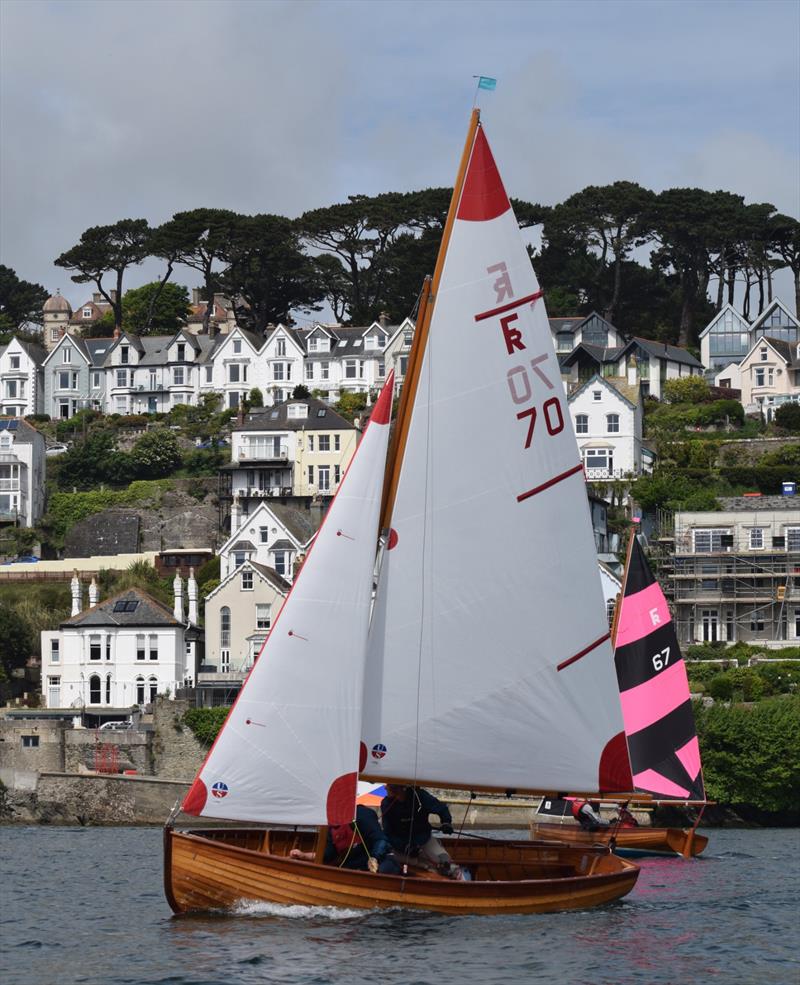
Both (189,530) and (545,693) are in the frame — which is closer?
(545,693)

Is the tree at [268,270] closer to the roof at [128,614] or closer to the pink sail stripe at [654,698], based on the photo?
the roof at [128,614]

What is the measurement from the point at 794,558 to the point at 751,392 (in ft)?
119

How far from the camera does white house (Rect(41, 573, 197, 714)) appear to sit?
9212 cm

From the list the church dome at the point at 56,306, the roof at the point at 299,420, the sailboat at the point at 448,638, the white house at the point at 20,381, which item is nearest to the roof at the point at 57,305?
the church dome at the point at 56,306

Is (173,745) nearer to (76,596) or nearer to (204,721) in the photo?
(204,721)

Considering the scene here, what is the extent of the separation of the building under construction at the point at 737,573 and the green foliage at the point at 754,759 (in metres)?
24.1

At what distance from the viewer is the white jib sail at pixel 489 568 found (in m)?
31.5

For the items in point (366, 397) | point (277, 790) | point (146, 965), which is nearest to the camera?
point (146, 965)

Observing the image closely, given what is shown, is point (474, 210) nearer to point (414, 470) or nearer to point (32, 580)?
point (414, 470)

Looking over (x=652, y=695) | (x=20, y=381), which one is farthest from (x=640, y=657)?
(x=20, y=381)

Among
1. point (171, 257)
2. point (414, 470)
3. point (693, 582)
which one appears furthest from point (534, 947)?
point (171, 257)

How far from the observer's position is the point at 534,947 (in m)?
29.4

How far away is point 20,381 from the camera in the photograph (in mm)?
146125

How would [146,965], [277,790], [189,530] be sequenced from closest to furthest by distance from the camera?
[146,965] → [277,790] → [189,530]
